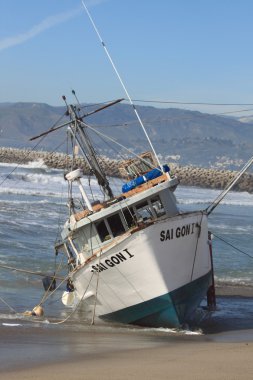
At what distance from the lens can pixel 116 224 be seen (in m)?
17.1

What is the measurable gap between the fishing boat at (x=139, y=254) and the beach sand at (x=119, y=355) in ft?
2.72

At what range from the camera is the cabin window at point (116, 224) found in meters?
17.0

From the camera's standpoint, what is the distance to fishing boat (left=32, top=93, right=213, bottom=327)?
51.7 ft

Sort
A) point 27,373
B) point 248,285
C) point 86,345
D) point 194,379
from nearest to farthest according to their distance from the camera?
point 194,379 → point 27,373 → point 86,345 → point 248,285

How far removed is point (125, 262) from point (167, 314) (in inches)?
56.9

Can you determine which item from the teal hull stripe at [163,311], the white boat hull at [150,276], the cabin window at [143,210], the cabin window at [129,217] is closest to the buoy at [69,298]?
the white boat hull at [150,276]

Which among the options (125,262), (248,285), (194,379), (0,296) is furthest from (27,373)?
(248,285)

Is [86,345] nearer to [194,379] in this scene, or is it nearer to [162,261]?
[162,261]

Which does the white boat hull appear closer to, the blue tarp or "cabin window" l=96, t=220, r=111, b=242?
"cabin window" l=96, t=220, r=111, b=242

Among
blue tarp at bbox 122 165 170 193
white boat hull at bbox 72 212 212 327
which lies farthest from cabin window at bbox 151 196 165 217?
white boat hull at bbox 72 212 212 327

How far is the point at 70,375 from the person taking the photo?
9906mm

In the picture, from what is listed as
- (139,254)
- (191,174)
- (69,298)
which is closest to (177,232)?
(139,254)

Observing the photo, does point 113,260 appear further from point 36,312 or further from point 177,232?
point 36,312

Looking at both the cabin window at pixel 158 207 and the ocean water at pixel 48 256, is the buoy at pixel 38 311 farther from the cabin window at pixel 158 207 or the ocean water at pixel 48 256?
the cabin window at pixel 158 207
